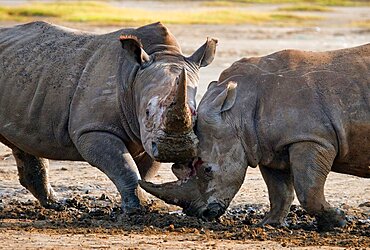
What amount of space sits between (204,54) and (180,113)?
5.31 ft

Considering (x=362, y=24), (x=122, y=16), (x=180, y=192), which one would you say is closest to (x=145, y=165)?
(x=180, y=192)

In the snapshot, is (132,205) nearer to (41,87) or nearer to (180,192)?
(180,192)

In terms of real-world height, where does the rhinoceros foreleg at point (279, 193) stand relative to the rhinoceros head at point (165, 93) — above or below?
below

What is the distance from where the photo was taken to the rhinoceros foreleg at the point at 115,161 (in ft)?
34.5

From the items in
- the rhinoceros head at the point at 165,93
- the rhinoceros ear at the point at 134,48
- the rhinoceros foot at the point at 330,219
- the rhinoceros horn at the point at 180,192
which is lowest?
the rhinoceros foot at the point at 330,219

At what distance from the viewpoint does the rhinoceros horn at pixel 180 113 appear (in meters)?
9.43

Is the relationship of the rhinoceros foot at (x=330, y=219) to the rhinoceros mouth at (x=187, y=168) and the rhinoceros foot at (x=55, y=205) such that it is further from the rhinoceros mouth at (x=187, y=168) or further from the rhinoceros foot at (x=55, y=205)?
the rhinoceros foot at (x=55, y=205)

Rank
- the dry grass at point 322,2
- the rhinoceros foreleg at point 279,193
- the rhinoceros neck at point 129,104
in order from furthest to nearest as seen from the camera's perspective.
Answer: the dry grass at point 322,2, the rhinoceros neck at point 129,104, the rhinoceros foreleg at point 279,193

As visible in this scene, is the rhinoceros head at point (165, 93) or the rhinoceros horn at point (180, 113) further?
the rhinoceros head at point (165, 93)

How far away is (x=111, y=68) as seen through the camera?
1108cm

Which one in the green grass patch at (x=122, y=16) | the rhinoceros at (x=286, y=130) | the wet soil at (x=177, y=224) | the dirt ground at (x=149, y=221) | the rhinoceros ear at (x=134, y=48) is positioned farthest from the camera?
the green grass patch at (x=122, y=16)

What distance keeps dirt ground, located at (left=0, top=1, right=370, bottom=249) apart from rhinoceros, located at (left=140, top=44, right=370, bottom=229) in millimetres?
296

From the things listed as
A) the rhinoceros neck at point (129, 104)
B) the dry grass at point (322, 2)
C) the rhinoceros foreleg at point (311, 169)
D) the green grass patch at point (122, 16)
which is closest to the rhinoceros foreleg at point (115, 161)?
the rhinoceros neck at point (129, 104)

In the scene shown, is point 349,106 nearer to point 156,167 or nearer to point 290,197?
point 290,197
